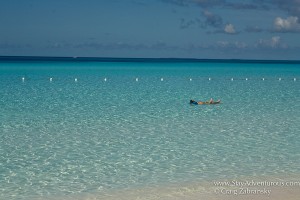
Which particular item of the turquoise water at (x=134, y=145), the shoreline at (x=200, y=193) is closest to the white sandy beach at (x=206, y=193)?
the shoreline at (x=200, y=193)

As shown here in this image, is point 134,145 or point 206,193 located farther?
point 134,145

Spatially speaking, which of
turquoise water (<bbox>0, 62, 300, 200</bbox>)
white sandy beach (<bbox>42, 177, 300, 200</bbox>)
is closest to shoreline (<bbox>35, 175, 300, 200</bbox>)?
white sandy beach (<bbox>42, 177, 300, 200</bbox>)

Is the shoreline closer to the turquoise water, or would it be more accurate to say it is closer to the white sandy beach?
the white sandy beach

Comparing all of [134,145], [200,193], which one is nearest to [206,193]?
[200,193]

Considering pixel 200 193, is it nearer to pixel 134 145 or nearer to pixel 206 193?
pixel 206 193

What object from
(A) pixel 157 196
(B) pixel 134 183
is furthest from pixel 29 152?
(A) pixel 157 196

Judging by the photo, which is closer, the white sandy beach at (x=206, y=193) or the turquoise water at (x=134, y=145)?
the white sandy beach at (x=206, y=193)

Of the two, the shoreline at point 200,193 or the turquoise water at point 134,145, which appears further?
the turquoise water at point 134,145

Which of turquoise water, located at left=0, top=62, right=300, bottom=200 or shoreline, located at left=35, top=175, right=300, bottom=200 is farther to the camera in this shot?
turquoise water, located at left=0, top=62, right=300, bottom=200

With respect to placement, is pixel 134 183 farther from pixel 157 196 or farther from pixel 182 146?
pixel 182 146

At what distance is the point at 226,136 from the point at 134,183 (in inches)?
239

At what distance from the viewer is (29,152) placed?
42.2 feet

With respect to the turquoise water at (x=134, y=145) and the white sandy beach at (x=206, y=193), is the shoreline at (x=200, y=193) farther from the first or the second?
the turquoise water at (x=134, y=145)

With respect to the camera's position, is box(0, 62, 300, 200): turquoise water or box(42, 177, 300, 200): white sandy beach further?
box(0, 62, 300, 200): turquoise water
